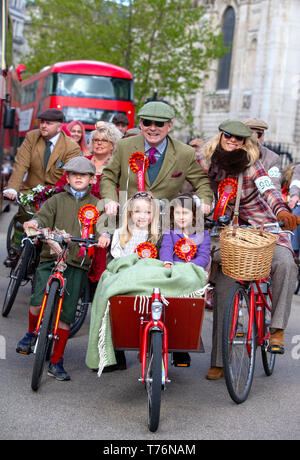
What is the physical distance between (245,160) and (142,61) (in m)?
28.0

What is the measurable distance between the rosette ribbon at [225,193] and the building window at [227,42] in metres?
34.1

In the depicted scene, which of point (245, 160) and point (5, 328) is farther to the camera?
point (5, 328)

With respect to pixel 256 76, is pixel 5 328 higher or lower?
lower

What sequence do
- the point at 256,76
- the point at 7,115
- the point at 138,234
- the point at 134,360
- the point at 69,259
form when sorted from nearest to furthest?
the point at 138,234, the point at 69,259, the point at 134,360, the point at 7,115, the point at 256,76

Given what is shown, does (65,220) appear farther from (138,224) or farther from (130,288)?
(130,288)

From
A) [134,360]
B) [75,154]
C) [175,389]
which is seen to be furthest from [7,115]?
[175,389]

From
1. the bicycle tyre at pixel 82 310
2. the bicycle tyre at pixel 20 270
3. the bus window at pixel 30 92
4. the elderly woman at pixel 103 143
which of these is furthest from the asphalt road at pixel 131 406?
the bus window at pixel 30 92

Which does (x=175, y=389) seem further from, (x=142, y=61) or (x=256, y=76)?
(x=256, y=76)

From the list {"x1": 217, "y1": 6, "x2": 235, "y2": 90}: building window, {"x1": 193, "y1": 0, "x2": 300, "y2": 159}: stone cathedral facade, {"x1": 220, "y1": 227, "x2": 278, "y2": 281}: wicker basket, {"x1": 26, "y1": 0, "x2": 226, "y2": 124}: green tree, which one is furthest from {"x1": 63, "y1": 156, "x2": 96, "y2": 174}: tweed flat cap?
{"x1": 217, "y1": 6, "x2": 235, "y2": 90}: building window

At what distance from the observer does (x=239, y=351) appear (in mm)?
5957

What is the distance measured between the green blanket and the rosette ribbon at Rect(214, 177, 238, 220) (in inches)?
37.9

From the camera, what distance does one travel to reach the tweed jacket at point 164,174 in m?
6.36

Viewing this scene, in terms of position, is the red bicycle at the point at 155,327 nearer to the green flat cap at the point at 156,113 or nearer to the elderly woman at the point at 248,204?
the elderly woman at the point at 248,204

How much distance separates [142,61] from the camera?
110ft
